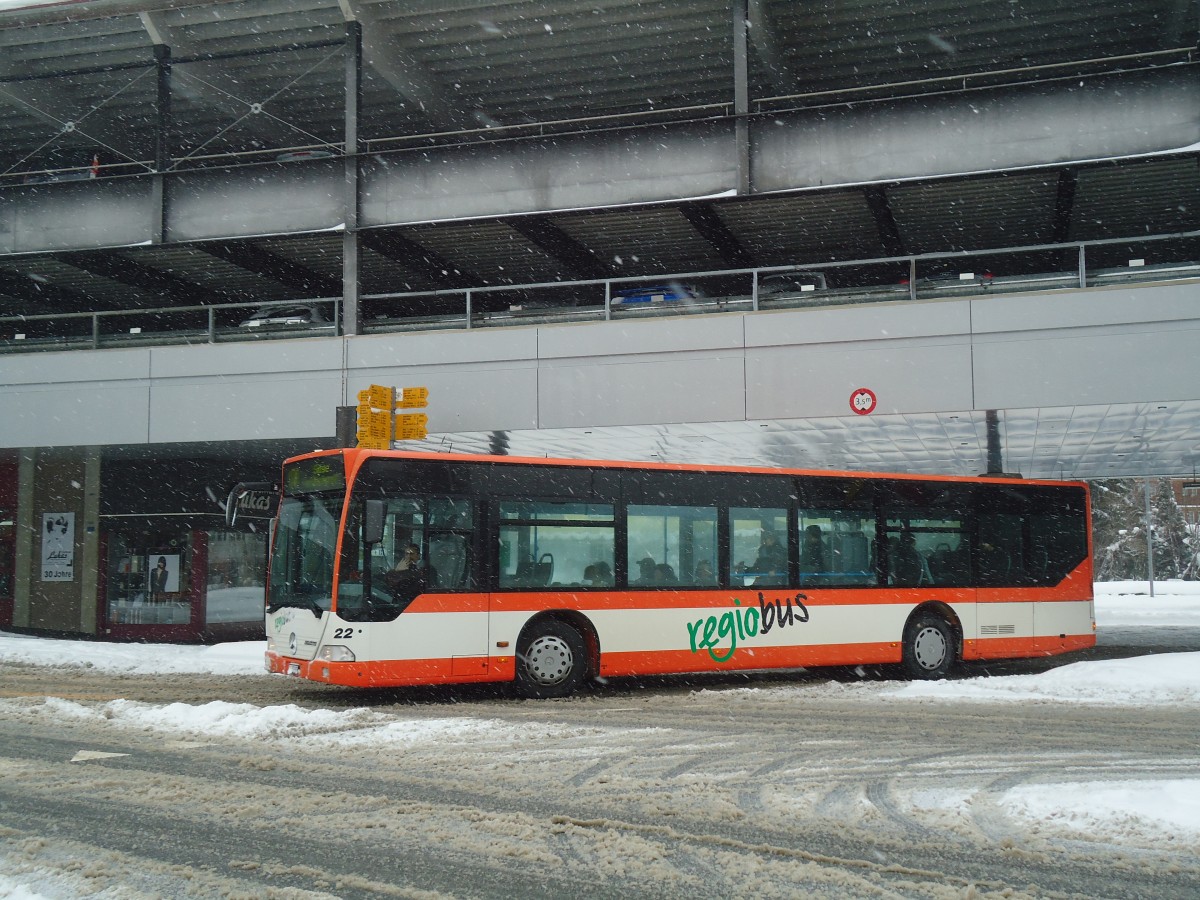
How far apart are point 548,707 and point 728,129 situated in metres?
11.5

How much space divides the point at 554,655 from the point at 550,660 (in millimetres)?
71

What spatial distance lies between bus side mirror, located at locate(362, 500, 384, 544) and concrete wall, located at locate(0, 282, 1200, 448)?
311 inches

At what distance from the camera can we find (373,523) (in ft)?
36.8

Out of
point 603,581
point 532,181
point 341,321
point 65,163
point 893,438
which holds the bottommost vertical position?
point 603,581

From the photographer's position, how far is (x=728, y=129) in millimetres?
19094

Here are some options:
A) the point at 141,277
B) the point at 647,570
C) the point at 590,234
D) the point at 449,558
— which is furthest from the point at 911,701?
the point at 141,277

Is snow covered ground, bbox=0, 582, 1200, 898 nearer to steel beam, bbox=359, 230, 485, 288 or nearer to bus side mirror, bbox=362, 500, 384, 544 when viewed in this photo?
bus side mirror, bbox=362, 500, 384, 544

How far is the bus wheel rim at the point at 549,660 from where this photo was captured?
1227 cm

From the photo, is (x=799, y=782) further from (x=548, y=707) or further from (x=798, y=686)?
(x=798, y=686)

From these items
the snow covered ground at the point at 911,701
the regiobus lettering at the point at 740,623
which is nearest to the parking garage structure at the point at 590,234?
the snow covered ground at the point at 911,701

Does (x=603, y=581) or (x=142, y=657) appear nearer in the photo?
(x=603, y=581)

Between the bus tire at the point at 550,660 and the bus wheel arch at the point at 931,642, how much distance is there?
4.68m

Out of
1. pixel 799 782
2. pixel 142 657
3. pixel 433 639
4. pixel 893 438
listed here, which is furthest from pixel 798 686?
pixel 142 657

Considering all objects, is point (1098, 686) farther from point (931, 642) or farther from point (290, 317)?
point (290, 317)
